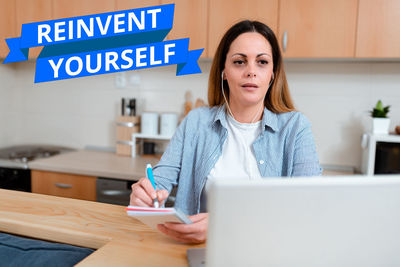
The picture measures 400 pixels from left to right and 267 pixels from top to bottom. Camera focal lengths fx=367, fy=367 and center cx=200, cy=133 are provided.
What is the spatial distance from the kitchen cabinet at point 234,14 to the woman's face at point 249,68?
2.85 feet

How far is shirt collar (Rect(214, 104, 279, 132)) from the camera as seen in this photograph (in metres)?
1.35

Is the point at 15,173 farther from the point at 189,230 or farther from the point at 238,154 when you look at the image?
the point at 189,230

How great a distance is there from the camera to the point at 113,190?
2.30m

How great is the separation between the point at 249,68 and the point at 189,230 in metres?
0.67

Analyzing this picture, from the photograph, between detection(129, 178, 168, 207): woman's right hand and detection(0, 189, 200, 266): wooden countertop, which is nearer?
detection(0, 189, 200, 266): wooden countertop

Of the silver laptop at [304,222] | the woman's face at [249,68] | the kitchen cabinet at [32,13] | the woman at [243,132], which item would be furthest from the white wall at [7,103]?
the silver laptop at [304,222]

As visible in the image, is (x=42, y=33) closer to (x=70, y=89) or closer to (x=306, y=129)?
(x=70, y=89)

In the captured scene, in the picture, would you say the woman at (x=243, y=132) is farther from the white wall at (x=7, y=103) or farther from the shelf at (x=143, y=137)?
the white wall at (x=7, y=103)

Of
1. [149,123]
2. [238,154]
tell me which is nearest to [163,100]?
[149,123]

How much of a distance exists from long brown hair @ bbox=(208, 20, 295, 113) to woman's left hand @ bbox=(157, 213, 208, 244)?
66cm

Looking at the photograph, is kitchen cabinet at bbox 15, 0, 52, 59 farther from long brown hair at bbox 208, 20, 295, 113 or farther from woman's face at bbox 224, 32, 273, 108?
woman's face at bbox 224, 32, 273, 108

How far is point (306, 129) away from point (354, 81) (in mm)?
1269

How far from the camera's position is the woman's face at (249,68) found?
51.8 inches

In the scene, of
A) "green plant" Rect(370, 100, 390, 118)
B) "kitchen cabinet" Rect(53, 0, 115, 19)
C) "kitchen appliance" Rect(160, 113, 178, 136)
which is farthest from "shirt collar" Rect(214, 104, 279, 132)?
"kitchen cabinet" Rect(53, 0, 115, 19)
